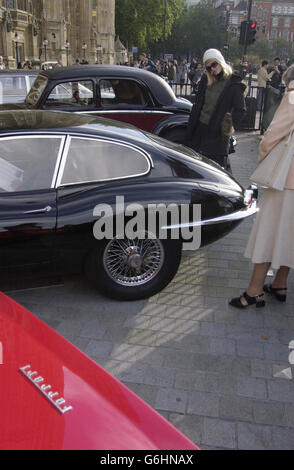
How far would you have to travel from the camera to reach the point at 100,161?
4.09 m

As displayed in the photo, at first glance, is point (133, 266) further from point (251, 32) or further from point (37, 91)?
point (251, 32)

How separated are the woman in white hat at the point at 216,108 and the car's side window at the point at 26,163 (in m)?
2.71

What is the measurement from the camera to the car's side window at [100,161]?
13.1ft

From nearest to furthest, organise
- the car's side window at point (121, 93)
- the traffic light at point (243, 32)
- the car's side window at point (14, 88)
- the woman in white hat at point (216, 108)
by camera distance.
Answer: the woman in white hat at point (216, 108) → the car's side window at point (121, 93) → the car's side window at point (14, 88) → the traffic light at point (243, 32)

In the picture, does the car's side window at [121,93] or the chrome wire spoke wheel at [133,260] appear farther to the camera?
the car's side window at [121,93]

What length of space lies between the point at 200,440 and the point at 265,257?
172 cm

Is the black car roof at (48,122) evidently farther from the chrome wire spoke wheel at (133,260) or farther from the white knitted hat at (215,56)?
the white knitted hat at (215,56)

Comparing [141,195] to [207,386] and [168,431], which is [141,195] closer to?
[207,386]

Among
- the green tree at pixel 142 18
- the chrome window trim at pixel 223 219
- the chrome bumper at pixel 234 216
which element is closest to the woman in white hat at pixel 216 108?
the chrome bumper at pixel 234 216

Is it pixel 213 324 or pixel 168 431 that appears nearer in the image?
pixel 168 431

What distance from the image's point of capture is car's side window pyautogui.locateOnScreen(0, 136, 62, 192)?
3861 mm

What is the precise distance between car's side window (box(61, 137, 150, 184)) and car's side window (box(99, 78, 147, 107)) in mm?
4399
